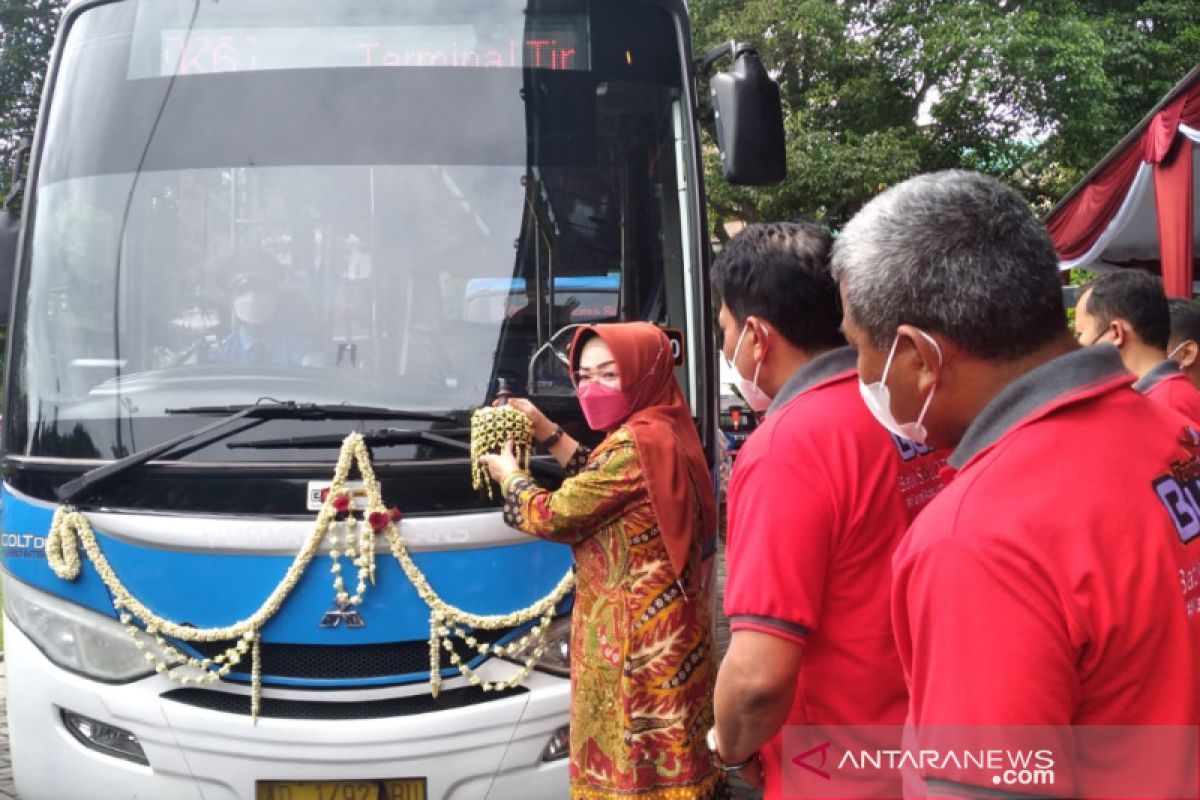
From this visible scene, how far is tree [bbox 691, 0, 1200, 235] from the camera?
15555 mm

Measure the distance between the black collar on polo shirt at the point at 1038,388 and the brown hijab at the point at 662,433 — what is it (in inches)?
57.0

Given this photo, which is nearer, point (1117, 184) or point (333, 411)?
point (333, 411)

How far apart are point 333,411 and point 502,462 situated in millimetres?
535

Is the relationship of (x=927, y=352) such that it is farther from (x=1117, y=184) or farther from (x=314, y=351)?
(x=1117, y=184)

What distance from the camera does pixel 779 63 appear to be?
17953 millimetres

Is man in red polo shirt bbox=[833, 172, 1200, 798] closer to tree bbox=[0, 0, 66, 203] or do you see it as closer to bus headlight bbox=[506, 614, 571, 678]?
bus headlight bbox=[506, 614, 571, 678]

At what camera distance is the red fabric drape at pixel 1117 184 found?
5242 mm

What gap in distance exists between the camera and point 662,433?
2.91 meters

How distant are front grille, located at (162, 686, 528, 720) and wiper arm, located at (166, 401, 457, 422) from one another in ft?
2.54

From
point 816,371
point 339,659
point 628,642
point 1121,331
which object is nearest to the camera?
point 816,371

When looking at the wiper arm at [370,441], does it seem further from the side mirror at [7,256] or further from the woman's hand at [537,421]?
the side mirror at [7,256]

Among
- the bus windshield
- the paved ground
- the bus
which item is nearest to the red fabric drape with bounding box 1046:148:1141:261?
the bus

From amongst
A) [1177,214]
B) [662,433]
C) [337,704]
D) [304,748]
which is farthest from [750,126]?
[1177,214]

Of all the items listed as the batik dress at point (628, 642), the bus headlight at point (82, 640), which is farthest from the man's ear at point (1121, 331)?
the bus headlight at point (82, 640)
